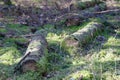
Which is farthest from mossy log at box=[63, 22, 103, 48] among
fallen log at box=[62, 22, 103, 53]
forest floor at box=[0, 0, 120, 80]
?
forest floor at box=[0, 0, 120, 80]

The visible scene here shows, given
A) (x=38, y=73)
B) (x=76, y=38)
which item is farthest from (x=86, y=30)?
(x=38, y=73)

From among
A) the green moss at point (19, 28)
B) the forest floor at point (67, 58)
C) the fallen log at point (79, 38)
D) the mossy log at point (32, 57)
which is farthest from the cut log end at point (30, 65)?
the green moss at point (19, 28)

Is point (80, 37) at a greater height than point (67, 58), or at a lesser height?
greater

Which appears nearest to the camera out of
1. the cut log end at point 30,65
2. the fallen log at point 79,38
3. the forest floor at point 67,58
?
the forest floor at point 67,58

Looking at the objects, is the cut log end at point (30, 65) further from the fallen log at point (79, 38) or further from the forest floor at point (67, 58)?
the fallen log at point (79, 38)

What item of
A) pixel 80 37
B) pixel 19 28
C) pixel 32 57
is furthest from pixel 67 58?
pixel 19 28

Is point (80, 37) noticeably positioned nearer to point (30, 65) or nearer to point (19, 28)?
point (30, 65)

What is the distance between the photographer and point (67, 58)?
8344mm

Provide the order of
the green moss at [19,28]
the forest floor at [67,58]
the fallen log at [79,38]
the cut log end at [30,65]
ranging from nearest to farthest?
the forest floor at [67,58], the cut log end at [30,65], the fallen log at [79,38], the green moss at [19,28]

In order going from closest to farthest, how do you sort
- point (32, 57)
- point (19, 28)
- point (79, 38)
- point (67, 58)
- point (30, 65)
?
point (30, 65)
point (32, 57)
point (67, 58)
point (79, 38)
point (19, 28)

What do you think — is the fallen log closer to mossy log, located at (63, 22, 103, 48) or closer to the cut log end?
mossy log, located at (63, 22, 103, 48)

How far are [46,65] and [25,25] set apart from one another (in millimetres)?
5977

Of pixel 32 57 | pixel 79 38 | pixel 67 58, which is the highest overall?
pixel 32 57

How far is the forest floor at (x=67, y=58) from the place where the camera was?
6523 millimetres
